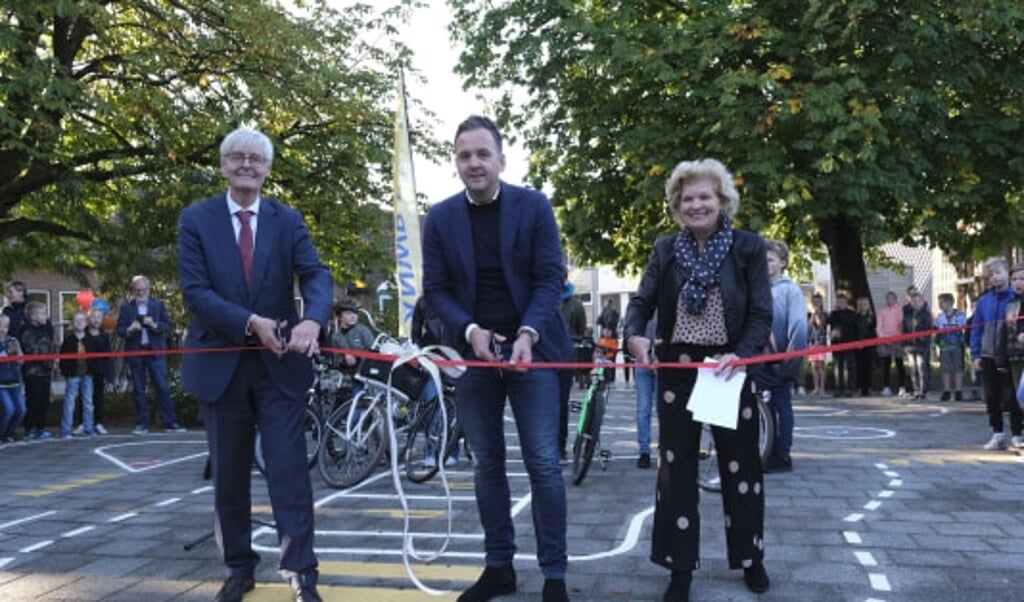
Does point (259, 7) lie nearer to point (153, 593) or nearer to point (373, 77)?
point (373, 77)

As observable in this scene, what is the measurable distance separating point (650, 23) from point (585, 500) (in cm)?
1140

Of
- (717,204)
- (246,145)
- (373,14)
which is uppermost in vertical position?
(373,14)

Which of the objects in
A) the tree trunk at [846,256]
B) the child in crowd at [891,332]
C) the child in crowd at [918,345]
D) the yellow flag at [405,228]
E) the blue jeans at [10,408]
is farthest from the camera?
the tree trunk at [846,256]

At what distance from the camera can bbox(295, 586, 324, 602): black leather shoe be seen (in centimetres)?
396

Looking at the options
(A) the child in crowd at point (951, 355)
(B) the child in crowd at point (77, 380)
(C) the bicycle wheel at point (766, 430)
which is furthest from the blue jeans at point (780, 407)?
(B) the child in crowd at point (77, 380)

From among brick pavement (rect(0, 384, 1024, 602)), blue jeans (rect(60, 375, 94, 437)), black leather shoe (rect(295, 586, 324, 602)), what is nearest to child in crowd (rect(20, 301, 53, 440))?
blue jeans (rect(60, 375, 94, 437))

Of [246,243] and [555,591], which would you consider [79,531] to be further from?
[555,591]

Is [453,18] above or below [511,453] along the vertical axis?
above

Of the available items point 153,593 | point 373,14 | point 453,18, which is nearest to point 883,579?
point 153,593

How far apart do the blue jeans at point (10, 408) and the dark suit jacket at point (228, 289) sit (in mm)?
8969

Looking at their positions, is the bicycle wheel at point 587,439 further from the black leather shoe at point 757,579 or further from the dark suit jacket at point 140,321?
the dark suit jacket at point 140,321

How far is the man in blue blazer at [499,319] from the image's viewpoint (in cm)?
394

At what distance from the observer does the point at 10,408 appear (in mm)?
11625

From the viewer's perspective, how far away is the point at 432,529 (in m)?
5.76
